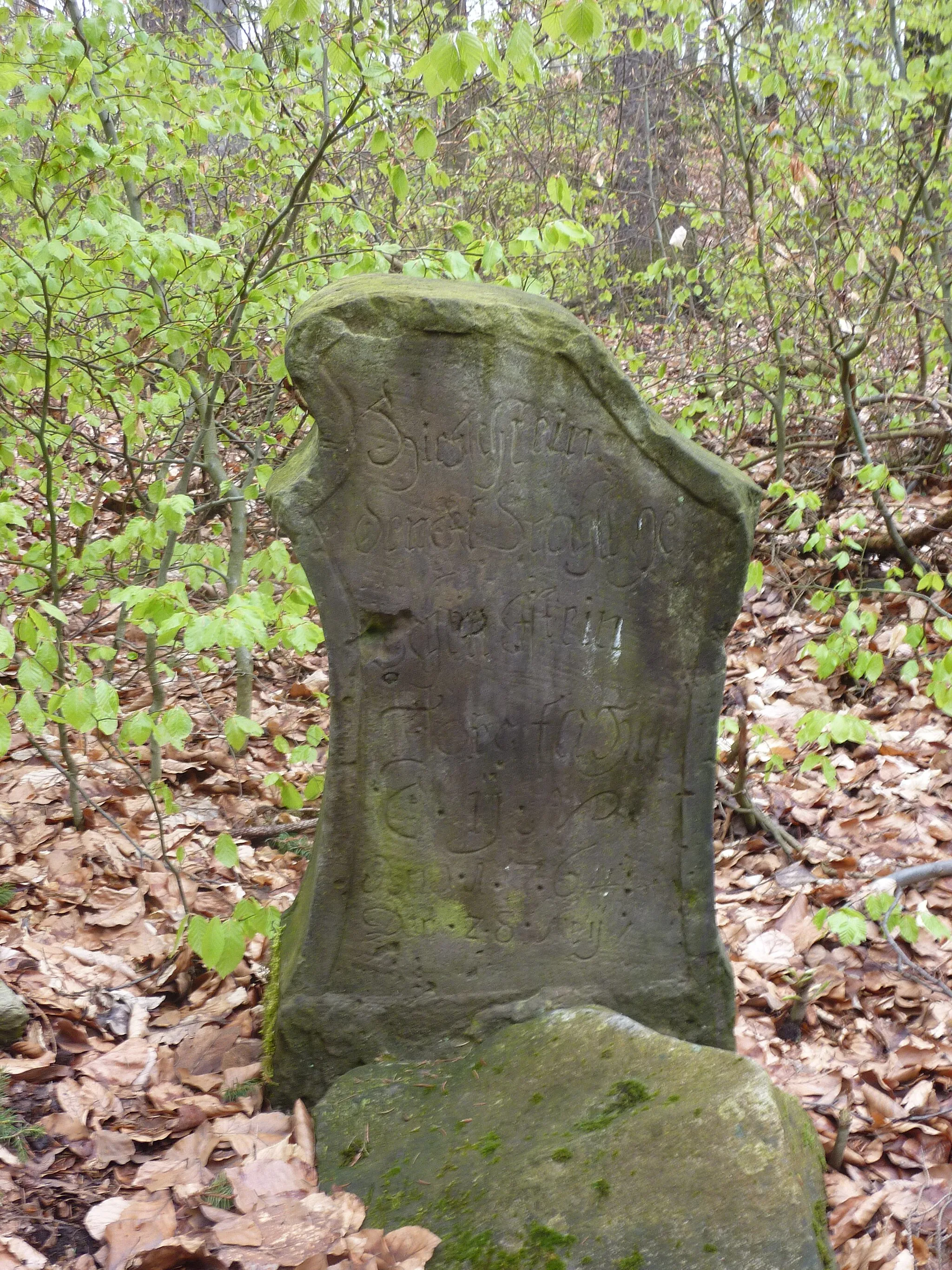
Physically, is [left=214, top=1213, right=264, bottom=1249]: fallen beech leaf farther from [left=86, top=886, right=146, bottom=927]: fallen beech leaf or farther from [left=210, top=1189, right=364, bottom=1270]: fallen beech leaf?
[left=86, top=886, right=146, bottom=927]: fallen beech leaf

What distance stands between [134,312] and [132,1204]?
3075mm

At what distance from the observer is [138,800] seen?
4512 mm

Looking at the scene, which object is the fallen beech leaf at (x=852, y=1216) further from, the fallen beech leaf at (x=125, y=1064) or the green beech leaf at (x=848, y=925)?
the fallen beech leaf at (x=125, y=1064)

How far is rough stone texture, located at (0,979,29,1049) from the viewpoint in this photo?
9.19ft

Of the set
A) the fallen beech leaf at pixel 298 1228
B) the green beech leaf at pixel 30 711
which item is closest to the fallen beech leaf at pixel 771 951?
the fallen beech leaf at pixel 298 1228

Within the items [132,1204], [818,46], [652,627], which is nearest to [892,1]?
[818,46]

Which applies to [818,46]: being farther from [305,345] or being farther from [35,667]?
→ [35,667]

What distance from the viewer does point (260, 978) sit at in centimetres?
346

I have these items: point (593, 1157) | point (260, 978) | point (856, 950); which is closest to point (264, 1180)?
point (593, 1157)

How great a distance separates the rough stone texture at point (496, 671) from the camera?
2.56 m

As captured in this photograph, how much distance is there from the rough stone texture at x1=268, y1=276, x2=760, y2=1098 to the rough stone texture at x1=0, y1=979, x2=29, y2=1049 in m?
0.70

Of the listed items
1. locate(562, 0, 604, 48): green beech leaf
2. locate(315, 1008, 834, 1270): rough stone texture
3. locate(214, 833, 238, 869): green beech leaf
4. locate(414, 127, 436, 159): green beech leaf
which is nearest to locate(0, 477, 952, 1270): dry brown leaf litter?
locate(315, 1008, 834, 1270): rough stone texture

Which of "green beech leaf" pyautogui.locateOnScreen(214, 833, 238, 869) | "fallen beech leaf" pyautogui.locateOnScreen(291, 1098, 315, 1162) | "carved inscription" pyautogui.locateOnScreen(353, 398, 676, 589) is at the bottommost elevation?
"fallen beech leaf" pyautogui.locateOnScreen(291, 1098, 315, 1162)

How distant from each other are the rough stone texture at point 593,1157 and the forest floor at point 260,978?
0.13 m
